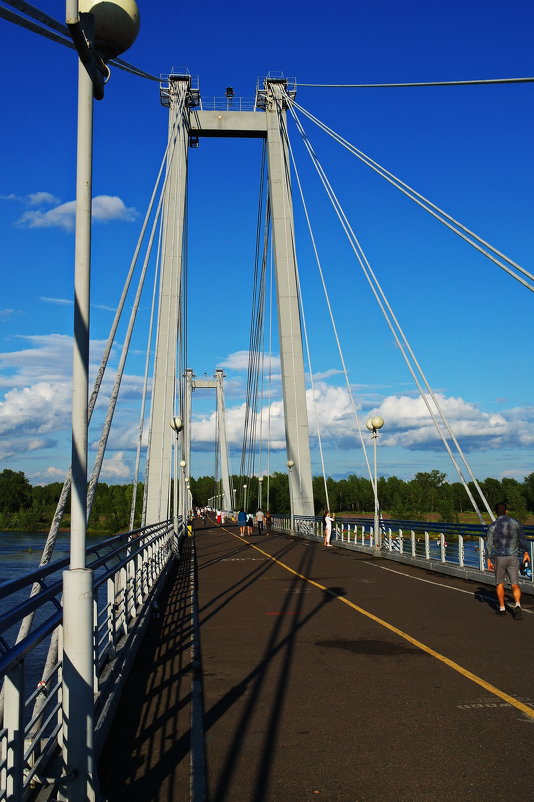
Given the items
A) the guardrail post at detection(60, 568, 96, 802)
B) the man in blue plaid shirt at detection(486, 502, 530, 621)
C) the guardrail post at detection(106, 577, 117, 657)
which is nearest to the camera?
the guardrail post at detection(60, 568, 96, 802)

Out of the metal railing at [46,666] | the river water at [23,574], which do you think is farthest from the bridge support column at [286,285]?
the metal railing at [46,666]

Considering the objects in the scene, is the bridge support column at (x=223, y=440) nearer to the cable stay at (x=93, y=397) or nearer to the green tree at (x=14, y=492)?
the green tree at (x=14, y=492)

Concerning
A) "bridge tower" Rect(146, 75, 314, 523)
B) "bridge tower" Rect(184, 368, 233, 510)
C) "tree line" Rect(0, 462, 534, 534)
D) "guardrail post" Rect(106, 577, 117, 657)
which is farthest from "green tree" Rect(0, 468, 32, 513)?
"guardrail post" Rect(106, 577, 117, 657)

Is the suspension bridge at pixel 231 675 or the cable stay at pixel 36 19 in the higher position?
the cable stay at pixel 36 19

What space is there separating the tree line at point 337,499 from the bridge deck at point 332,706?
78.3 metres

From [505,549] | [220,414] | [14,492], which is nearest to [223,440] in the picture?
[220,414]

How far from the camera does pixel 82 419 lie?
4449 mm

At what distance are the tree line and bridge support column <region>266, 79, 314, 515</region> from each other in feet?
188

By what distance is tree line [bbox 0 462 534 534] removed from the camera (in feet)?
359

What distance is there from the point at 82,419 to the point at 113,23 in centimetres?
252

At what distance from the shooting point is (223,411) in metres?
103

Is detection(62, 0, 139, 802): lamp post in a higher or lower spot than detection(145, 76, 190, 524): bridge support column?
lower

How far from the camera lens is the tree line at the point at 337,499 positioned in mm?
109375

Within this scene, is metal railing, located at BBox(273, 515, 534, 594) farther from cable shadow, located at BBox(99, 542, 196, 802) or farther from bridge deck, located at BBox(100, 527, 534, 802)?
cable shadow, located at BBox(99, 542, 196, 802)
